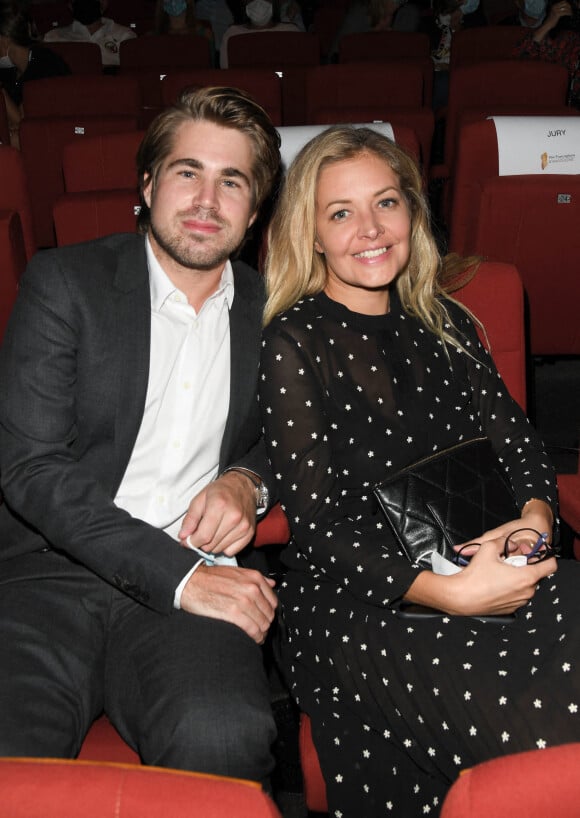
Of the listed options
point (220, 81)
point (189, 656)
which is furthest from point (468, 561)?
point (220, 81)

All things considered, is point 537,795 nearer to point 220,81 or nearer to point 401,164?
point 401,164

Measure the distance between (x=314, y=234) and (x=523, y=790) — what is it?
110cm

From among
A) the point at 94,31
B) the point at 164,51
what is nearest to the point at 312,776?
the point at 164,51

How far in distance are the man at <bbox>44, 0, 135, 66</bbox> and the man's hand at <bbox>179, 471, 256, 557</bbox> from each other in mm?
4528

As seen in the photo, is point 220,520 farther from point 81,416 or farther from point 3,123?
point 3,123

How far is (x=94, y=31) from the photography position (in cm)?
540

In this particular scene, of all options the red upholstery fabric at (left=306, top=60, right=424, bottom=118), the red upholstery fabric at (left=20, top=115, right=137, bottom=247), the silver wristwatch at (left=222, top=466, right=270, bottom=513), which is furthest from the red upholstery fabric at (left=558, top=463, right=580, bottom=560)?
the red upholstery fabric at (left=306, top=60, right=424, bottom=118)

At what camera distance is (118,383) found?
4.61 ft

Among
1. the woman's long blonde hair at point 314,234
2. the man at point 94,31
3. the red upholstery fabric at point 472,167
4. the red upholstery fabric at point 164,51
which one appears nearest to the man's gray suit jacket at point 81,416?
the woman's long blonde hair at point 314,234

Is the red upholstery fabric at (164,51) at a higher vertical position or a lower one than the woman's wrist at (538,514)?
higher

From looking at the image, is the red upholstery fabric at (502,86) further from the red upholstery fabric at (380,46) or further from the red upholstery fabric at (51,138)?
the red upholstery fabric at (51,138)

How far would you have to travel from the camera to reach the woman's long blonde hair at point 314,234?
155 cm

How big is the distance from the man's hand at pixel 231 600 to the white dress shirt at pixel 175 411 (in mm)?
172

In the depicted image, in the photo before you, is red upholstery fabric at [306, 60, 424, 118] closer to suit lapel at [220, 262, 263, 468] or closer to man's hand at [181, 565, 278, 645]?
suit lapel at [220, 262, 263, 468]
